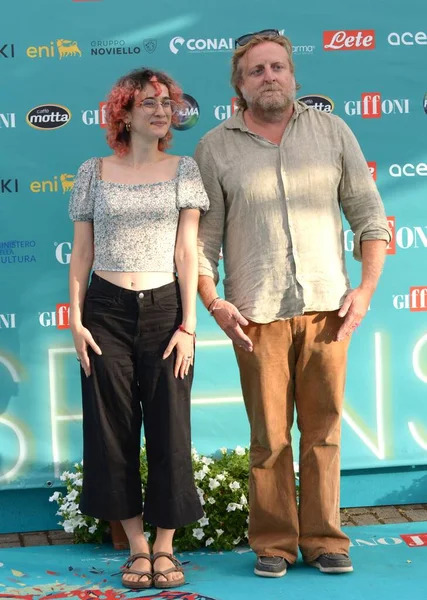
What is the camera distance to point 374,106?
4383mm

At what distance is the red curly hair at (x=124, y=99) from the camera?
3.52 metres

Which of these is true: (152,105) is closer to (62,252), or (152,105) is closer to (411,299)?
(62,252)

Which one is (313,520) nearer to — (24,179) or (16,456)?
(16,456)

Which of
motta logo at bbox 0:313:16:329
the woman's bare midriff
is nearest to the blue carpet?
motta logo at bbox 0:313:16:329

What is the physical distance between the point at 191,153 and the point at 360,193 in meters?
1.04

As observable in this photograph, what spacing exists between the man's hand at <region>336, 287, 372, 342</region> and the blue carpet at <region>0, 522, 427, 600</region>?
887 millimetres

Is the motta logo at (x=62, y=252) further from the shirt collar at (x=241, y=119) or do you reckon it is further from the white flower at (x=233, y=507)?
the white flower at (x=233, y=507)

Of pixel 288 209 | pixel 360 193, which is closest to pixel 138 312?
pixel 288 209

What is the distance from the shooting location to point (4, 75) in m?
4.23

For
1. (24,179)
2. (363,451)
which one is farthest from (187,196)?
→ (363,451)

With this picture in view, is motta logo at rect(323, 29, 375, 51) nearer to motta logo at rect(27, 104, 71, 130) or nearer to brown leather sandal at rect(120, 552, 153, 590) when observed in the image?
motta logo at rect(27, 104, 71, 130)

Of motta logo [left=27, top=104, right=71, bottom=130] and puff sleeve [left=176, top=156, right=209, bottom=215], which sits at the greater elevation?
motta logo [left=27, top=104, right=71, bottom=130]

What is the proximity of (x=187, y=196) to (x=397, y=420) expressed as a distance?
165 centimetres

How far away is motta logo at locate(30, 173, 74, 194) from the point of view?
428 cm
